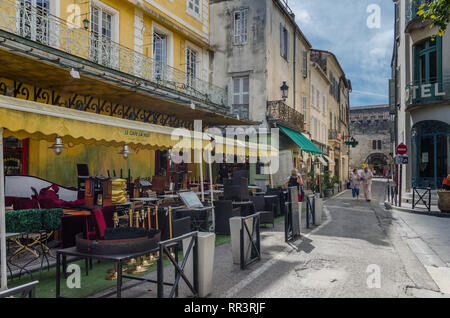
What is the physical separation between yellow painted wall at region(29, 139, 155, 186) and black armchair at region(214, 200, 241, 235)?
3022mm

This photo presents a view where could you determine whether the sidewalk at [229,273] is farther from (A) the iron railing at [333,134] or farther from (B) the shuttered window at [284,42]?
(A) the iron railing at [333,134]

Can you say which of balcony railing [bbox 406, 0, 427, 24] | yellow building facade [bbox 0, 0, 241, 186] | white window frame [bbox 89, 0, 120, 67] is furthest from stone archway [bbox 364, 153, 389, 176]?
white window frame [bbox 89, 0, 120, 67]

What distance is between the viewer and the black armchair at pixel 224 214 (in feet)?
27.9

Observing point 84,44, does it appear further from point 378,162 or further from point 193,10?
point 378,162

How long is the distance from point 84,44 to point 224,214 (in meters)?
6.59

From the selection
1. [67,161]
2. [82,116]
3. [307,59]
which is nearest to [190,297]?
[82,116]

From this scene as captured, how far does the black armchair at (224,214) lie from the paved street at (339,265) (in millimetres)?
934

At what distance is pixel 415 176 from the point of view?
17844 mm

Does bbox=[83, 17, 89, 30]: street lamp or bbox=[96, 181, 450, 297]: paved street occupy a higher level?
bbox=[83, 17, 89, 30]: street lamp

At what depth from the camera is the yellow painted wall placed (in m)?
9.86

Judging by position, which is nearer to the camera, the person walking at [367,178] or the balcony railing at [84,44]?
the balcony railing at [84,44]

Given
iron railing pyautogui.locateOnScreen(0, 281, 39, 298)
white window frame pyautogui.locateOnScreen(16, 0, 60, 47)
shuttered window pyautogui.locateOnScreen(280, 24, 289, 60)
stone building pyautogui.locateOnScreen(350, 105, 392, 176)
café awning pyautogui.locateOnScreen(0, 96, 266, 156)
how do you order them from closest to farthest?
iron railing pyautogui.locateOnScreen(0, 281, 39, 298) → café awning pyautogui.locateOnScreen(0, 96, 266, 156) → white window frame pyautogui.locateOnScreen(16, 0, 60, 47) → shuttered window pyautogui.locateOnScreen(280, 24, 289, 60) → stone building pyautogui.locateOnScreen(350, 105, 392, 176)

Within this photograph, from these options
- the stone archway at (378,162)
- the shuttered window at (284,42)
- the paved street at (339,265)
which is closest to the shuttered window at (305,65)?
the shuttered window at (284,42)

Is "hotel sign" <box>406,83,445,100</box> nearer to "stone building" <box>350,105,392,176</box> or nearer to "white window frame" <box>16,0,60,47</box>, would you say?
"white window frame" <box>16,0,60,47</box>
